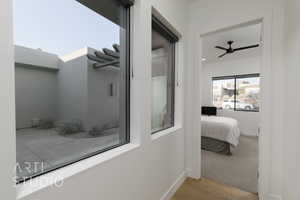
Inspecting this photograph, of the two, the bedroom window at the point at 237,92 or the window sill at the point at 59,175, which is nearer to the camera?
the window sill at the point at 59,175

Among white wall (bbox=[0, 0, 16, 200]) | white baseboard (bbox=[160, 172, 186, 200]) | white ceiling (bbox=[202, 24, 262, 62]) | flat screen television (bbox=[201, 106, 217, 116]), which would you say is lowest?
white baseboard (bbox=[160, 172, 186, 200])

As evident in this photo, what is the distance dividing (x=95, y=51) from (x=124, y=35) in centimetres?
36

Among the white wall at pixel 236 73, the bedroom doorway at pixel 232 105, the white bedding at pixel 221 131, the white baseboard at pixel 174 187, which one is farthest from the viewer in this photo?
the white wall at pixel 236 73

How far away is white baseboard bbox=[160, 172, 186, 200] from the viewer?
5.75 ft

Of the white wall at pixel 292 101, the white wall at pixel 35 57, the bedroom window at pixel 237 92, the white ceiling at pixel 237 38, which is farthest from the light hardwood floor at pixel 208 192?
the bedroom window at pixel 237 92

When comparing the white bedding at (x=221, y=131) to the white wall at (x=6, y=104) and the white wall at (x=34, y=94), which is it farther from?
the white wall at (x=6, y=104)

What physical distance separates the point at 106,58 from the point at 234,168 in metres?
2.89

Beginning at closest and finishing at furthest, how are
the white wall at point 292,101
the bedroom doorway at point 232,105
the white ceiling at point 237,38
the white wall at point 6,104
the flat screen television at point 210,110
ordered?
the white wall at point 6,104 → the white wall at point 292,101 → the bedroom doorway at point 232,105 → the white ceiling at point 237,38 → the flat screen television at point 210,110

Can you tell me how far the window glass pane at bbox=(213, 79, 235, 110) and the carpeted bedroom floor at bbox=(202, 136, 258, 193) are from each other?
7.59 feet

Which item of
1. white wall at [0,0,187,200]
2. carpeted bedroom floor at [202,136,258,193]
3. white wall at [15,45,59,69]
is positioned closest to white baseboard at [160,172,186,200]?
white wall at [0,0,187,200]

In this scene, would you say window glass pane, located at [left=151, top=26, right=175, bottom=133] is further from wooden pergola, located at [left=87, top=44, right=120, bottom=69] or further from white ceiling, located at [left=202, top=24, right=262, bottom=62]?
white ceiling, located at [left=202, top=24, right=262, bottom=62]

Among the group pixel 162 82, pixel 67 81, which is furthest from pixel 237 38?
pixel 67 81

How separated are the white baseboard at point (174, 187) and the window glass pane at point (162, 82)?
2.55 feet

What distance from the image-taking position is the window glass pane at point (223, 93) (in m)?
5.48
